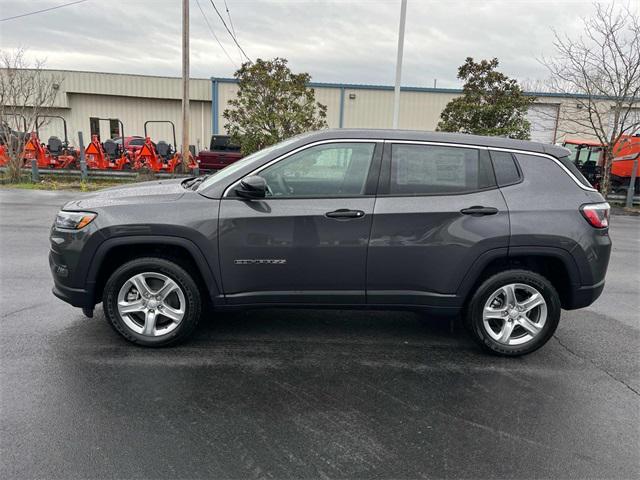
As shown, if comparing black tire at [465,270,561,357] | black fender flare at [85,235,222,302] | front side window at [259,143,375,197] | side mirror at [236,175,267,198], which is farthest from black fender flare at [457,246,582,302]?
black fender flare at [85,235,222,302]

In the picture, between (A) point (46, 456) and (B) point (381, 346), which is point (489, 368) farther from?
(A) point (46, 456)

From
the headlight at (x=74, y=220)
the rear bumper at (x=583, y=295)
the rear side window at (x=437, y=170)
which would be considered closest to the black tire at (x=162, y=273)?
the headlight at (x=74, y=220)

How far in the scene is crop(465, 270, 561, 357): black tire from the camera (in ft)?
13.1

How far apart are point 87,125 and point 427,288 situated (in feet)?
117

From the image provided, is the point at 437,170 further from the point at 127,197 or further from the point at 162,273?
the point at 127,197

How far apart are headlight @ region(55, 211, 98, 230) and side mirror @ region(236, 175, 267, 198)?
1.17 m

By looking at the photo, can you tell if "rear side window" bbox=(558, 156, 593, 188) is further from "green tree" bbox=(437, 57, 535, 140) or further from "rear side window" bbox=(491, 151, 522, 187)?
"green tree" bbox=(437, 57, 535, 140)

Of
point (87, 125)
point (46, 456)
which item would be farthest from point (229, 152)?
point (87, 125)

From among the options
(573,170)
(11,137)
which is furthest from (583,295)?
(11,137)

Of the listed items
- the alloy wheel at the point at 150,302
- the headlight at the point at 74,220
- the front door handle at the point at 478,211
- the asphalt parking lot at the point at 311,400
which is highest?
the front door handle at the point at 478,211

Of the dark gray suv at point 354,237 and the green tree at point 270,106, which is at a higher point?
the green tree at point 270,106

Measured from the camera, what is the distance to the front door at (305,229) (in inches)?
150

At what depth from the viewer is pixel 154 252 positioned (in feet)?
13.2

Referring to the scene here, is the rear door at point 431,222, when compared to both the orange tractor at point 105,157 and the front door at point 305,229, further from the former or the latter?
the orange tractor at point 105,157
